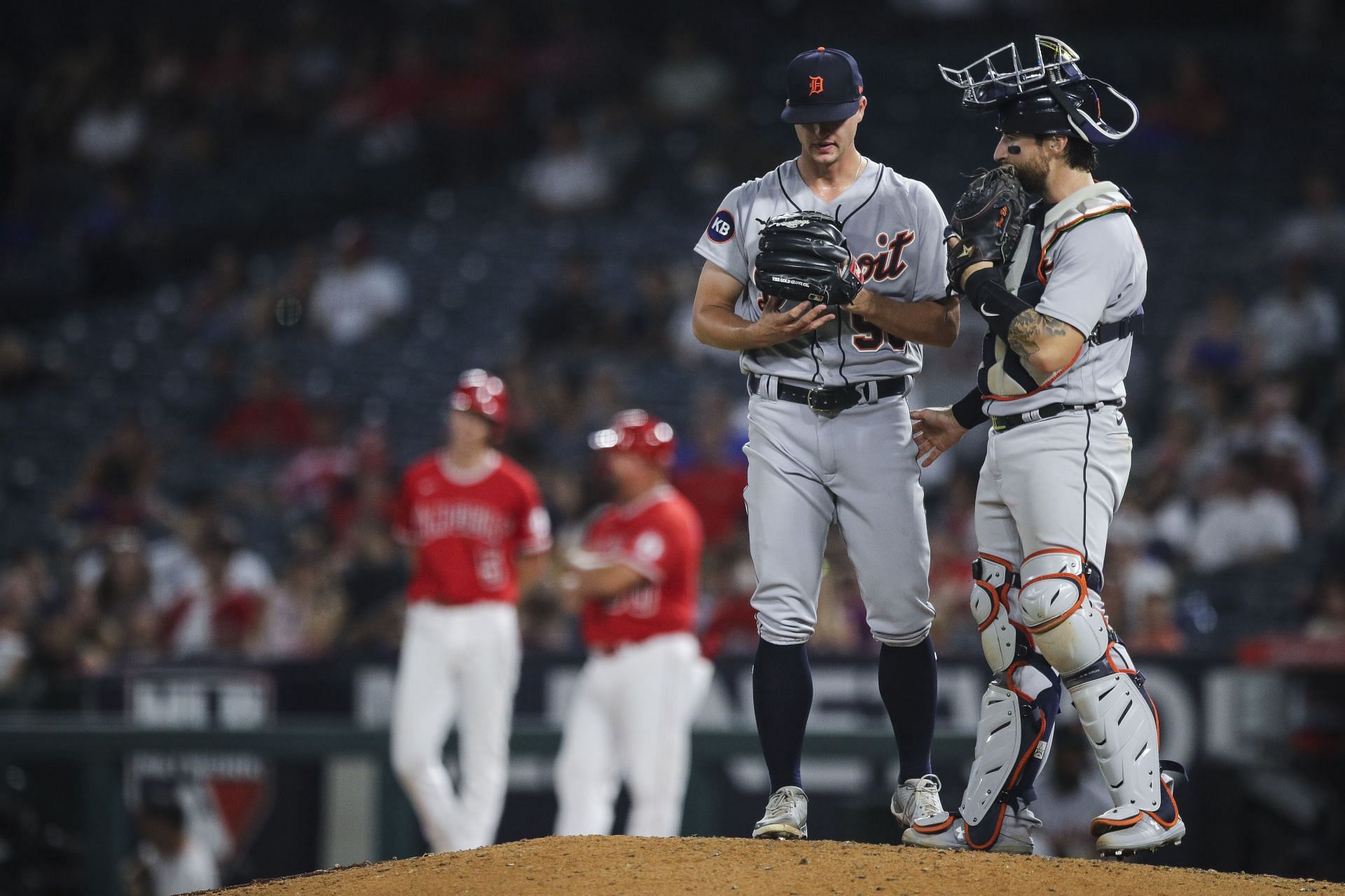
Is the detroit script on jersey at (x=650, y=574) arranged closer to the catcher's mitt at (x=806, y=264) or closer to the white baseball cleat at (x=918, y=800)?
the white baseball cleat at (x=918, y=800)

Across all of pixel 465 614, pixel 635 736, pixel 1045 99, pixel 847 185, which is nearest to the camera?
pixel 1045 99

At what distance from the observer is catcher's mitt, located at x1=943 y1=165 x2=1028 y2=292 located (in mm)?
4406

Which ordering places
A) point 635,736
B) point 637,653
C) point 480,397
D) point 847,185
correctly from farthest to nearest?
1. point 480,397
2. point 637,653
3. point 635,736
4. point 847,185

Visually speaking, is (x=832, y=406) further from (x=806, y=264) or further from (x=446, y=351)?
(x=446, y=351)

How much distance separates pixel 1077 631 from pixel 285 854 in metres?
5.76

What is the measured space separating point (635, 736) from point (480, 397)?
1903 mm

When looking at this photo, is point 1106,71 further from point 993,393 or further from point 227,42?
point 993,393

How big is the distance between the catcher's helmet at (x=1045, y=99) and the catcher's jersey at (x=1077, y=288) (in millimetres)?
168

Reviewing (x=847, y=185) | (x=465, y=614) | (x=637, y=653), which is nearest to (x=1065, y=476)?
(x=847, y=185)

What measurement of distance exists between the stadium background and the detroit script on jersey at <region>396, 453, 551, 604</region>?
0.79 metres

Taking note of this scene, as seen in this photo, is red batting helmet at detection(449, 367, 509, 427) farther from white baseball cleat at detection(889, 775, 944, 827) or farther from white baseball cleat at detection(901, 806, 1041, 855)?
white baseball cleat at detection(901, 806, 1041, 855)

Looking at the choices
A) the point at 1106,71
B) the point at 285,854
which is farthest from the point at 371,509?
the point at 1106,71

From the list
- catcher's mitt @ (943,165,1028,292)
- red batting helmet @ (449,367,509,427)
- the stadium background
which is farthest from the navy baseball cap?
red batting helmet @ (449,367,509,427)

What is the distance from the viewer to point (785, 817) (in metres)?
4.59
